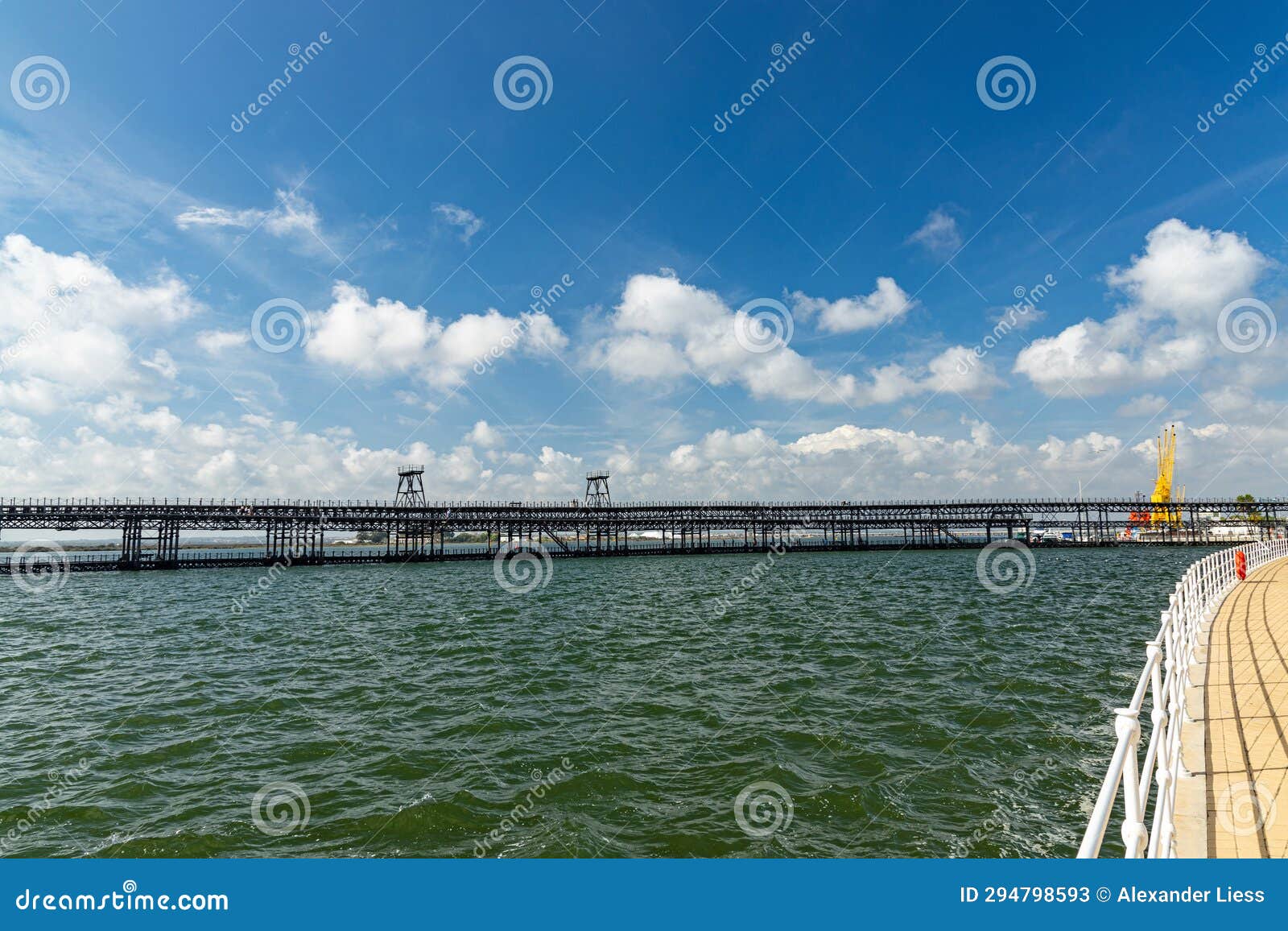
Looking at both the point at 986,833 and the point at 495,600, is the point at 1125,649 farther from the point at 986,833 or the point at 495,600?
the point at 495,600

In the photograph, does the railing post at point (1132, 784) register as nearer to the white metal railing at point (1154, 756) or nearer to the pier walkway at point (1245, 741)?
the white metal railing at point (1154, 756)

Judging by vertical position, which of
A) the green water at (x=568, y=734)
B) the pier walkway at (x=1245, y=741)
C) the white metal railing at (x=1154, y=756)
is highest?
the white metal railing at (x=1154, y=756)

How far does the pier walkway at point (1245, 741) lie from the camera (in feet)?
17.9

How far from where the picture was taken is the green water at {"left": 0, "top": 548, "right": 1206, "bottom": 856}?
8.94 m

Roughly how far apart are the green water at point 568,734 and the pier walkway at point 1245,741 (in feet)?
6.93

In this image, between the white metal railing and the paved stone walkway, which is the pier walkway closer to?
the paved stone walkway

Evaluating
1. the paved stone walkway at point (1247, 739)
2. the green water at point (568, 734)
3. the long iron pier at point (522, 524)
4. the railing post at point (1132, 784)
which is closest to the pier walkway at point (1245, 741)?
the paved stone walkway at point (1247, 739)

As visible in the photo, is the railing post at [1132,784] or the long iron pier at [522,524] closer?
the railing post at [1132,784]

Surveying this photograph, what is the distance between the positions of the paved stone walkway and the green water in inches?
84.8

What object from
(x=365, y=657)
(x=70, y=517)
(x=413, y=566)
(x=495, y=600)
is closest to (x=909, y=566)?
(x=495, y=600)

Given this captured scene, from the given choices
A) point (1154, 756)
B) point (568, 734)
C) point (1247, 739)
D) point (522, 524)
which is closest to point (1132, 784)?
point (1154, 756)

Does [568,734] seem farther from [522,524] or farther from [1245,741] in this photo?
[522,524]

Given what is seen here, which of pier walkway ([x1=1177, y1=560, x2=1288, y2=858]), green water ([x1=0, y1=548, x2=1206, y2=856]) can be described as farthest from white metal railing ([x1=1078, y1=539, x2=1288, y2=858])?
green water ([x1=0, y1=548, x2=1206, y2=856])

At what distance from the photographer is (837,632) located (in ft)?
77.8
